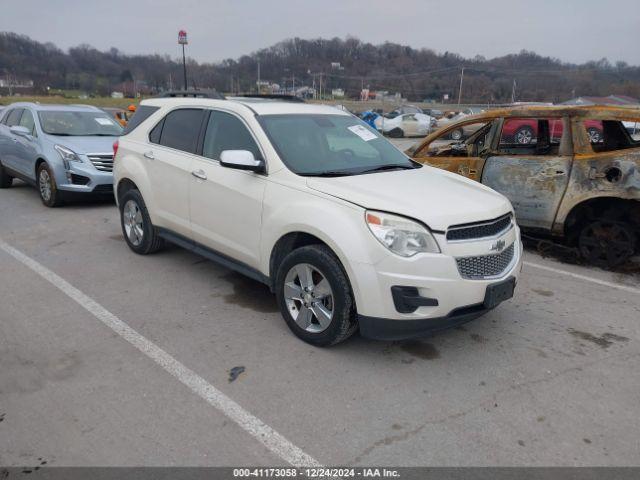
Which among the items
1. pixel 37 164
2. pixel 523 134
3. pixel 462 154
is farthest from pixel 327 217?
pixel 37 164

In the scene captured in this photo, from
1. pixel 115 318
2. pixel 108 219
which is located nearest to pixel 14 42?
pixel 108 219

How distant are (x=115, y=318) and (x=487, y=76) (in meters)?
84.4

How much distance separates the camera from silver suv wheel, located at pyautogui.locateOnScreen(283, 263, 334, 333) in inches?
140

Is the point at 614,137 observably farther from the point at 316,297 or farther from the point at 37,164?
the point at 37,164

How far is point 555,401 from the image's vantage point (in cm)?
311

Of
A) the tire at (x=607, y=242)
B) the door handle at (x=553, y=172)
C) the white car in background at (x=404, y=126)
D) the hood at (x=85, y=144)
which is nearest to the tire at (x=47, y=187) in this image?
the hood at (x=85, y=144)

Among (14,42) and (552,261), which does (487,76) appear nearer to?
(14,42)

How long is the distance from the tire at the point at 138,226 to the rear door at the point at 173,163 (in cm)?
28

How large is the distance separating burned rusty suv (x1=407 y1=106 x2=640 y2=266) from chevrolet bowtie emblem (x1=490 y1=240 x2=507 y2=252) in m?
2.47

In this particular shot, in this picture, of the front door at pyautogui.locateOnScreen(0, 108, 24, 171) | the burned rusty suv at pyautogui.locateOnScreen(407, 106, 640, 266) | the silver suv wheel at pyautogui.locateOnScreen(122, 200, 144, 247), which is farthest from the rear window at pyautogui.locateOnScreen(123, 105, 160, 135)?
the front door at pyautogui.locateOnScreen(0, 108, 24, 171)

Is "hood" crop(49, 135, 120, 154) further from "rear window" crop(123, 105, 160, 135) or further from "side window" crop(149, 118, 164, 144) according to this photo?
"side window" crop(149, 118, 164, 144)

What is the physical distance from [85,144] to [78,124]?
37.9 inches

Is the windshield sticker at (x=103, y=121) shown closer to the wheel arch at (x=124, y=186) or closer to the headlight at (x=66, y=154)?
the headlight at (x=66, y=154)

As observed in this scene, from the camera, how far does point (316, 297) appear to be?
3.62 meters
